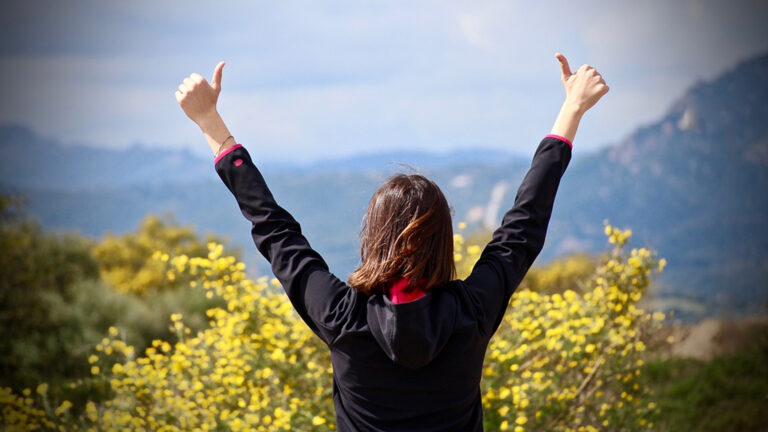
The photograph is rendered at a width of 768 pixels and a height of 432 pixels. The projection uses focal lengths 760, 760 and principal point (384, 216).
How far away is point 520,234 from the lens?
4.00 ft

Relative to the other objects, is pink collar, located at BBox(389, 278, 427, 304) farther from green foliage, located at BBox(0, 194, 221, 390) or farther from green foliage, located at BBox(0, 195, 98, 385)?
green foliage, located at BBox(0, 194, 221, 390)

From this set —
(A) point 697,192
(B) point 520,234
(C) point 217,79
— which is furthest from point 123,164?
(B) point 520,234

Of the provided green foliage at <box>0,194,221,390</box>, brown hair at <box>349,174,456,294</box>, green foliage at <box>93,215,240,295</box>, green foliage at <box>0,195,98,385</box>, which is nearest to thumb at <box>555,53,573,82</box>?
brown hair at <box>349,174,456,294</box>

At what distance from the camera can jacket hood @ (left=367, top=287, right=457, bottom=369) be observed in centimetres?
106

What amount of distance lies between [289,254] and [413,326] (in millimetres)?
248

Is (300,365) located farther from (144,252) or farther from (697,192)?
(697,192)

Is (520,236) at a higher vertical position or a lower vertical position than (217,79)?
lower

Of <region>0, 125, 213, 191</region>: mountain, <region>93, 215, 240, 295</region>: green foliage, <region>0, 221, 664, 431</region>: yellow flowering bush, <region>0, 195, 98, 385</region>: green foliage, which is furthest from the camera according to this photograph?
<region>0, 125, 213, 191</region>: mountain

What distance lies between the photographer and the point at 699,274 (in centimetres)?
1187

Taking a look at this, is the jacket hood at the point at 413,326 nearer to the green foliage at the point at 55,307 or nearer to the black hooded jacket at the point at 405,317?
the black hooded jacket at the point at 405,317

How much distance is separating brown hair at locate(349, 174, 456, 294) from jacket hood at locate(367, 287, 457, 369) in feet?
0.11

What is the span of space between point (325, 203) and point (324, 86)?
9.23m

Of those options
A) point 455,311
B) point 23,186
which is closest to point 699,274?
point 455,311

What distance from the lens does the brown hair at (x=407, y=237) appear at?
3.67 feet
